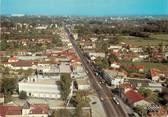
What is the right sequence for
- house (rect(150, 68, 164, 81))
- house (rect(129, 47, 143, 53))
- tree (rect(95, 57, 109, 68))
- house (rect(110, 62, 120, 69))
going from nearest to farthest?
1. house (rect(150, 68, 164, 81))
2. house (rect(110, 62, 120, 69))
3. tree (rect(95, 57, 109, 68))
4. house (rect(129, 47, 143, 53))

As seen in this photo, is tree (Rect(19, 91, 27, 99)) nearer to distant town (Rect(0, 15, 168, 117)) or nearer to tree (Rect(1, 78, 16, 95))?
distant town (Rect(0, 15, 168, 117))

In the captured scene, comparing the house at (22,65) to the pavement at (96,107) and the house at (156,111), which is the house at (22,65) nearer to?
the pavement at (96,107)

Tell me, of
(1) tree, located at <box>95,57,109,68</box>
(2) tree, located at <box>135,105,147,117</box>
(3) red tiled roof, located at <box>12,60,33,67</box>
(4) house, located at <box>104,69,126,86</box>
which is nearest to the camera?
(2) tree, located at <box>135,105,147,117</box>

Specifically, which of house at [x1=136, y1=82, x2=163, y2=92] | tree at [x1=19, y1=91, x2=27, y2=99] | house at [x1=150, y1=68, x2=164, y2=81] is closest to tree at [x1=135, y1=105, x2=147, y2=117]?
house at [x1=136, y1=82, x2=163, y2=92]

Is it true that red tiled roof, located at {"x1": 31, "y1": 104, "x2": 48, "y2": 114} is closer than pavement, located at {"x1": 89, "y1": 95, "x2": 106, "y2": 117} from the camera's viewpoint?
Yes

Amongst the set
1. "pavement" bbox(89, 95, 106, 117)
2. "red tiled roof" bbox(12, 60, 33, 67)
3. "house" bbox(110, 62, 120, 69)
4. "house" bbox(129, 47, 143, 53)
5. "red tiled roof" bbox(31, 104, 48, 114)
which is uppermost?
"red tiled roof" bbox(31, 104, 48, 114)

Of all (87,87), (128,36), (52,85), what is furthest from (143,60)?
(128,36)

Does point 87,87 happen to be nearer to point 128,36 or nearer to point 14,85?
A: point 14,85
